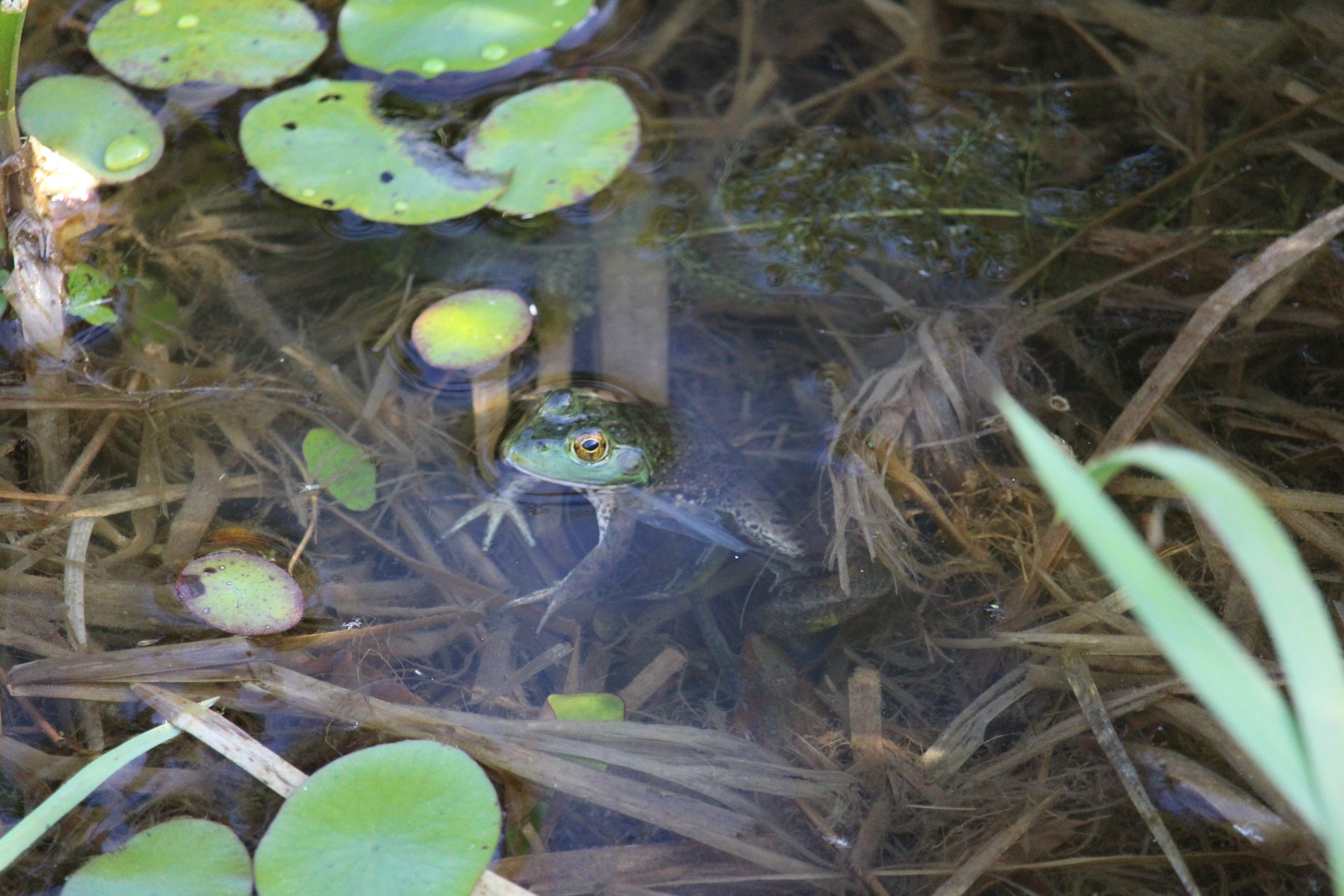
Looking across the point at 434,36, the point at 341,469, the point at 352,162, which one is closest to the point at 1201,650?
the point at 341,469

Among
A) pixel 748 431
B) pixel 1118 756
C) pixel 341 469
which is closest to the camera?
pixel 1118 756

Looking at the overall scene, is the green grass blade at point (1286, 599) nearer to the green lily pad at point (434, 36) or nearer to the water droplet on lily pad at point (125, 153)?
the green lily pad at point (434, 36)

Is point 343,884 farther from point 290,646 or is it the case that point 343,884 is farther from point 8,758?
point 8,758

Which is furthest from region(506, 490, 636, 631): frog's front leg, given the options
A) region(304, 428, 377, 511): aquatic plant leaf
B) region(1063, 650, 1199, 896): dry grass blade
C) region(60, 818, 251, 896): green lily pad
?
region(1063, 650, 1199, 896): dry grass blade

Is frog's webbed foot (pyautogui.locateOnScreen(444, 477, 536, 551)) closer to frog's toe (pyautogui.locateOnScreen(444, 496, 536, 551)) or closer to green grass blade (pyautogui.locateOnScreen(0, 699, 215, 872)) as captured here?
frog's toe (pyautogui.locateOnScreen(444, 496, 536, 551))

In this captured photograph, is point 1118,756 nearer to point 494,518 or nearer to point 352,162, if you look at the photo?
point 494,518

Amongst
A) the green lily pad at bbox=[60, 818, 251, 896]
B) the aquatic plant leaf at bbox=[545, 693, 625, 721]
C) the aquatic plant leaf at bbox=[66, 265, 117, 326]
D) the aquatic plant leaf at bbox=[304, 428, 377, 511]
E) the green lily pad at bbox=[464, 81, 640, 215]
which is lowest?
the aquatic plant leaf at bbox=[545, 693, 625, 721]
